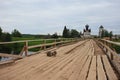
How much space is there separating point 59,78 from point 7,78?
50.9 inches

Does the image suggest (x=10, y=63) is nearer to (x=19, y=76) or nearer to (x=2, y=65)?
(x=2, y=65)

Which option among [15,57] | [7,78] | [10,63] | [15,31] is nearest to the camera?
[7,78]

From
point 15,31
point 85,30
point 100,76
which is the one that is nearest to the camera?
point 100,76

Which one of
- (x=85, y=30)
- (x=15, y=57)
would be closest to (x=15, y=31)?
(x=85, y=30)

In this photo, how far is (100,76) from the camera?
5.33 meters

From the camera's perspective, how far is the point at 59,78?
5027mm

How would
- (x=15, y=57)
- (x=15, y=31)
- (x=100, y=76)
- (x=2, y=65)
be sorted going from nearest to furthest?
(x=100, y=76), (x=2, y=65), (x=15, y=57), (x=15, y=31)

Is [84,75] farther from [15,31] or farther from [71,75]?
[15,31]

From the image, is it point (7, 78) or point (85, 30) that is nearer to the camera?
point (7, 78)

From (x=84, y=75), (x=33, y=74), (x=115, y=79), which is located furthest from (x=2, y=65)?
(x=115, y=79)

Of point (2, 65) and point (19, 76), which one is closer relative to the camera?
point (19, 76)

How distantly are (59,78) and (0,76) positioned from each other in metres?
1.53

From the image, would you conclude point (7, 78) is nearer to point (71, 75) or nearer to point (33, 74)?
point (33, 74)

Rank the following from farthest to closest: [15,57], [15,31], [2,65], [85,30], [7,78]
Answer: [15,31]
[85,30]
[15,57]
[2,65]
[7,78]
